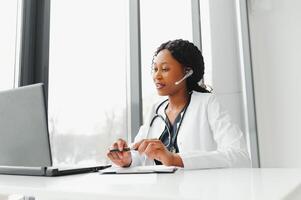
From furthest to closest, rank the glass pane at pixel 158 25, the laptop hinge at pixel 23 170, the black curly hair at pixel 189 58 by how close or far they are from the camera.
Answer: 1. the glass pane at pixel 158 25
2. the black curly hair at pixel 189 58
3. the laptop hinge at pixel 23 170

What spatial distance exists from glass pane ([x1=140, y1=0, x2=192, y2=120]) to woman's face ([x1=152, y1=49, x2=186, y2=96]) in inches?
20.8

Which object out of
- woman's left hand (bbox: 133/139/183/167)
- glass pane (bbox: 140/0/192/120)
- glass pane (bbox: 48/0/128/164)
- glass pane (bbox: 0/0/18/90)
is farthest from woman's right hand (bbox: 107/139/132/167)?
glass pane (bbox: 0/0/18/90)

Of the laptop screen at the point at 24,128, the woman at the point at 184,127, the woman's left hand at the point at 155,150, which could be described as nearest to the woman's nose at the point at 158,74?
the woman at the point at 184,127

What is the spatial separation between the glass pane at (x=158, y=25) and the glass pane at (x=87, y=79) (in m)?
0.15

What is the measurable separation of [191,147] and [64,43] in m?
1.35

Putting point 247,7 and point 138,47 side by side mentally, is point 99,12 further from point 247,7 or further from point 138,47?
point 247,7

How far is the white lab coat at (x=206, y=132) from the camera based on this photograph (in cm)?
124

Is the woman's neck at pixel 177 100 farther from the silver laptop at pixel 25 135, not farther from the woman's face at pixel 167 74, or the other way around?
the silver laptop at pixel 25 135

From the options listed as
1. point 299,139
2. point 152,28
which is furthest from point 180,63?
point 299,139

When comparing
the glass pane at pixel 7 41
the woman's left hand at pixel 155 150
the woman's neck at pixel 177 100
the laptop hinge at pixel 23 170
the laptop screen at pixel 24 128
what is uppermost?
the glass pane at pixel 7 41

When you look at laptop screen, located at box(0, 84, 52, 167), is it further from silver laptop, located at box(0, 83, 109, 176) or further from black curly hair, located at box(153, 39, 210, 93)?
black curly hair, located at box(153, 39, 210, 93)

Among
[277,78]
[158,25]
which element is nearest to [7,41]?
A: [158,25]

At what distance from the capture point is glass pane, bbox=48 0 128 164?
82.5 inches

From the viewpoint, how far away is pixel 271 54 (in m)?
2.03
